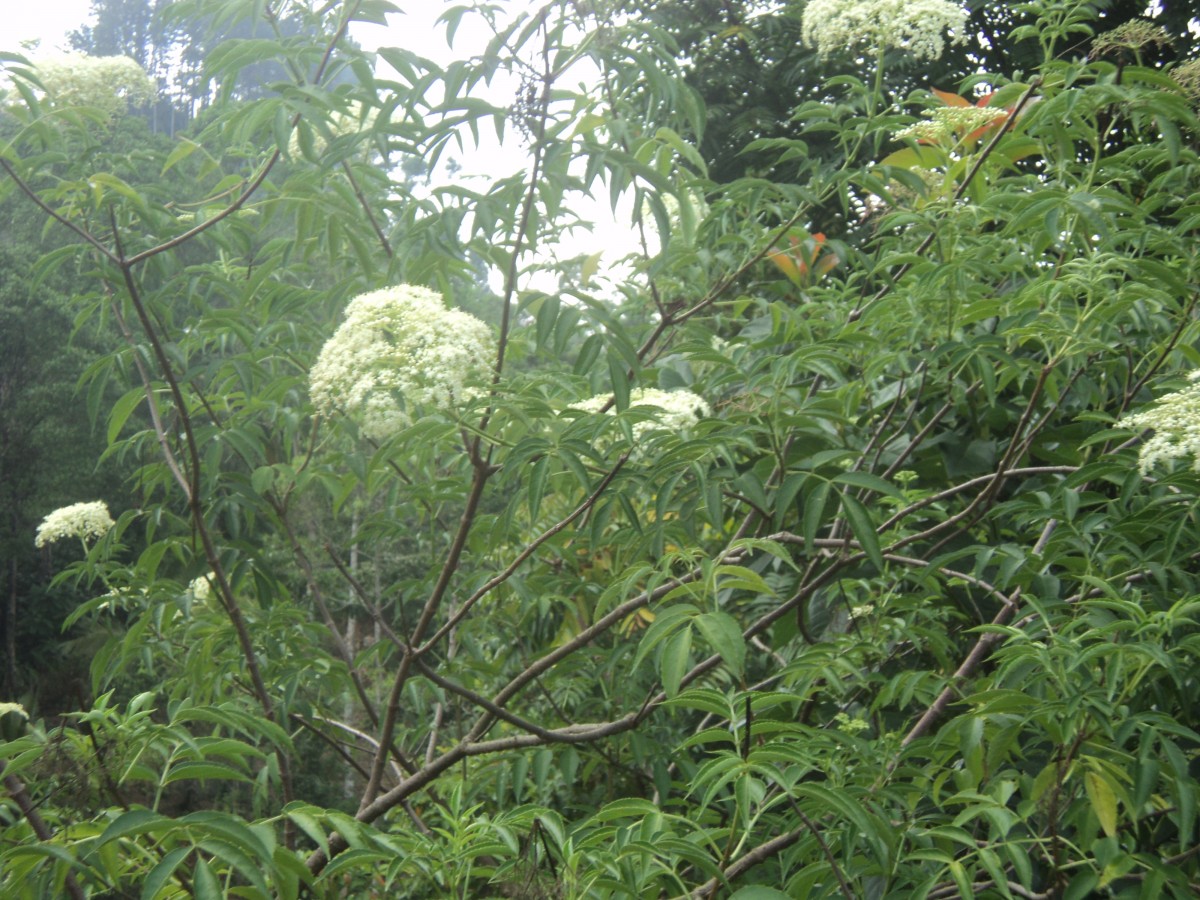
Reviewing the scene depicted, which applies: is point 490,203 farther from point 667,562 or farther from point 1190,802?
point 1190,802

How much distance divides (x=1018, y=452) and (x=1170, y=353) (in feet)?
1.31

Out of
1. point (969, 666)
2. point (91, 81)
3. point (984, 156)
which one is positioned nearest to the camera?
point (969, 666)

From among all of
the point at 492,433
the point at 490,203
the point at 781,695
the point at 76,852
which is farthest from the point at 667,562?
the point at 76,852

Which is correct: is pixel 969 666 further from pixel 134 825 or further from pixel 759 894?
pixel 134 825

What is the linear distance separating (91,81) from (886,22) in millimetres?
1573

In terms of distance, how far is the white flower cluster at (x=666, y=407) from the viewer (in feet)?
5.45

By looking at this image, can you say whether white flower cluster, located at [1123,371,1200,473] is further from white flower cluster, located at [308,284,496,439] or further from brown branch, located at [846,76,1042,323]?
white flower cluster, located at [308,284,496,439]

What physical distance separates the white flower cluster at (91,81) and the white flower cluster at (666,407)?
1.14 m

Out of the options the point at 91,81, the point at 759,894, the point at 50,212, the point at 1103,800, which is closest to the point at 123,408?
the point at 50,212

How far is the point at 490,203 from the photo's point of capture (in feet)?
5.63

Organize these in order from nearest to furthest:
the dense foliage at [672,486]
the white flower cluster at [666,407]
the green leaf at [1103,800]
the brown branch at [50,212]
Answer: the dense foliage at [672,486], the green leaf at [1103,800], the white flower cluster at [666,407], the brown branch at [50,212]

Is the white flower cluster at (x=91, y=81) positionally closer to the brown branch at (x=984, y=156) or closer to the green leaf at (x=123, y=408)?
the green leaf at (x=123, y=408)

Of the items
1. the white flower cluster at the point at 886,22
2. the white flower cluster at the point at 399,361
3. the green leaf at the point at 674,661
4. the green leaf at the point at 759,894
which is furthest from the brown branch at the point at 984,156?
the green leaf at the point at 759,894

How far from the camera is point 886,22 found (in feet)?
6.91
